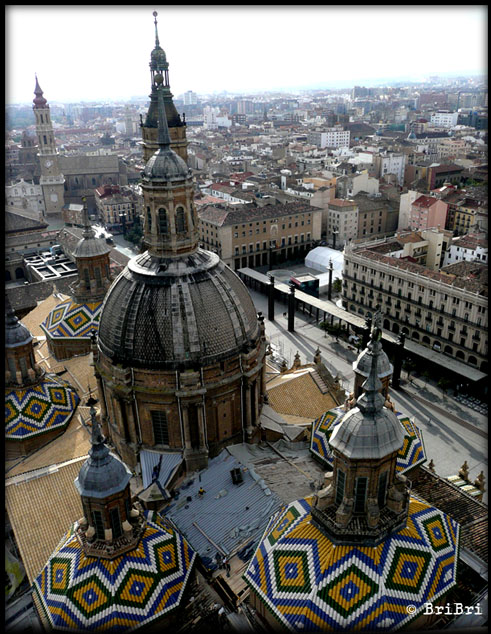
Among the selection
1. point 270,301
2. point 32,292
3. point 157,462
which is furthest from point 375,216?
point 157,462

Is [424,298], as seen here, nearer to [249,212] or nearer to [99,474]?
[249,212]

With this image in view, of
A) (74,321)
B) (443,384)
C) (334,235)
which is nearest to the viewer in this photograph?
(74,321)

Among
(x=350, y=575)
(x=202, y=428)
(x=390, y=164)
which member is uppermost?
(x=390, y=164)

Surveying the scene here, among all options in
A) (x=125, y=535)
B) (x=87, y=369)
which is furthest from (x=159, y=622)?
(x=87, y=369)

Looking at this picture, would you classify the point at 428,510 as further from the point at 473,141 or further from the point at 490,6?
the point at 473,141

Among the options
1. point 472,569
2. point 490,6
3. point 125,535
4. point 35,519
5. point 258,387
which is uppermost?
point 490,6

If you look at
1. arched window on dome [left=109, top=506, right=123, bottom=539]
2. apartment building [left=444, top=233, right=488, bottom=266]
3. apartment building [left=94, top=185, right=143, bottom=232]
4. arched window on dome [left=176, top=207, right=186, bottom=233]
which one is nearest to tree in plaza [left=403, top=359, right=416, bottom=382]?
apartment building [left=444, top=233, right=488, bottom=266]

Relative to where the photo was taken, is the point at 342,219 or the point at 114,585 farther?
the point at 342,219
